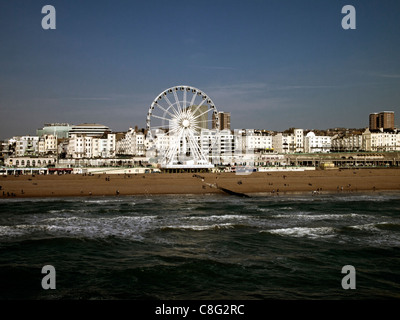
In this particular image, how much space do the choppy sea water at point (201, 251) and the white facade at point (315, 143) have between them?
83774mm

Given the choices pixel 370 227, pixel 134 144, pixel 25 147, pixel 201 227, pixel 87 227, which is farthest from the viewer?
pixel 25 147

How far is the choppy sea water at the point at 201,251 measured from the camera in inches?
442

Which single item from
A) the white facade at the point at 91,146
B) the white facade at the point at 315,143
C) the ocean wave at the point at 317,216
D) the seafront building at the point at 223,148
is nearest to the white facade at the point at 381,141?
the seafront building at the point at 223,148

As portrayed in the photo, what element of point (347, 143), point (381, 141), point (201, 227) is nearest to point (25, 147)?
point (347, 143)

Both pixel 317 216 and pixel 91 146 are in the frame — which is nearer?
pixel 317 216

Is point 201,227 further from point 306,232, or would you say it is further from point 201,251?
point 306,232

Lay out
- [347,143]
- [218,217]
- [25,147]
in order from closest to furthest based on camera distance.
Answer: [218,217] < [25,147] < [347,143]

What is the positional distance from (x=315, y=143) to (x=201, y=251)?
10111 cm

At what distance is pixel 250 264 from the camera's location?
13602 mm

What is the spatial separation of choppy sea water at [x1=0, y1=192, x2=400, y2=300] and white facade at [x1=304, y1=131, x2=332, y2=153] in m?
83.8

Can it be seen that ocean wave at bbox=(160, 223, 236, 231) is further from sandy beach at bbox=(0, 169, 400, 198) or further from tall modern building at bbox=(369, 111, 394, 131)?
tall modern building at bbox=(369, 111, 394, 131)

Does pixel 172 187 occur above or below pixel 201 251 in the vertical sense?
above

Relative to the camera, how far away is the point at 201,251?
50.8 ft
